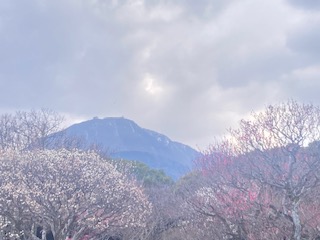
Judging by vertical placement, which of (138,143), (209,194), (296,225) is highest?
(138,143)

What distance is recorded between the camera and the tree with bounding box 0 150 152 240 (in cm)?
1850

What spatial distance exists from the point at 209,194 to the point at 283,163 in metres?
4.71

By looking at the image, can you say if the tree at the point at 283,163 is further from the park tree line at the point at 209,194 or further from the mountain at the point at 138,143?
the mountain at the point at 138,143

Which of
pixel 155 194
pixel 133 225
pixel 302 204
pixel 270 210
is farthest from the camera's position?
pixel 155 194

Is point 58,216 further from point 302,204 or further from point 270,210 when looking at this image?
point 302,204

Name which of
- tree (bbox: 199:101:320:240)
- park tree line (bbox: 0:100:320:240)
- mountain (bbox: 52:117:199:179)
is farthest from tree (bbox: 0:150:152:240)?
mountain (bbox: 52:117:199:179)

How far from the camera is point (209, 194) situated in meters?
21.9

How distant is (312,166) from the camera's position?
16766 millimetres

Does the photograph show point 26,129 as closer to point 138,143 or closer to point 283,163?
point 283,163

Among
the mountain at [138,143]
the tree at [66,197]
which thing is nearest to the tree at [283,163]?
the tree at [66,197]

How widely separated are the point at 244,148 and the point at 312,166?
2930 millimetres

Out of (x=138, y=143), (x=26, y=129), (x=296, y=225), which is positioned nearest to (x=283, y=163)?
(x=296, y=225)

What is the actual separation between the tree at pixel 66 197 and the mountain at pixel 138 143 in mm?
64444

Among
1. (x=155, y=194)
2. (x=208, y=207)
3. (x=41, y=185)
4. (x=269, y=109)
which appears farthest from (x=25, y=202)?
(x=155, y=194)
